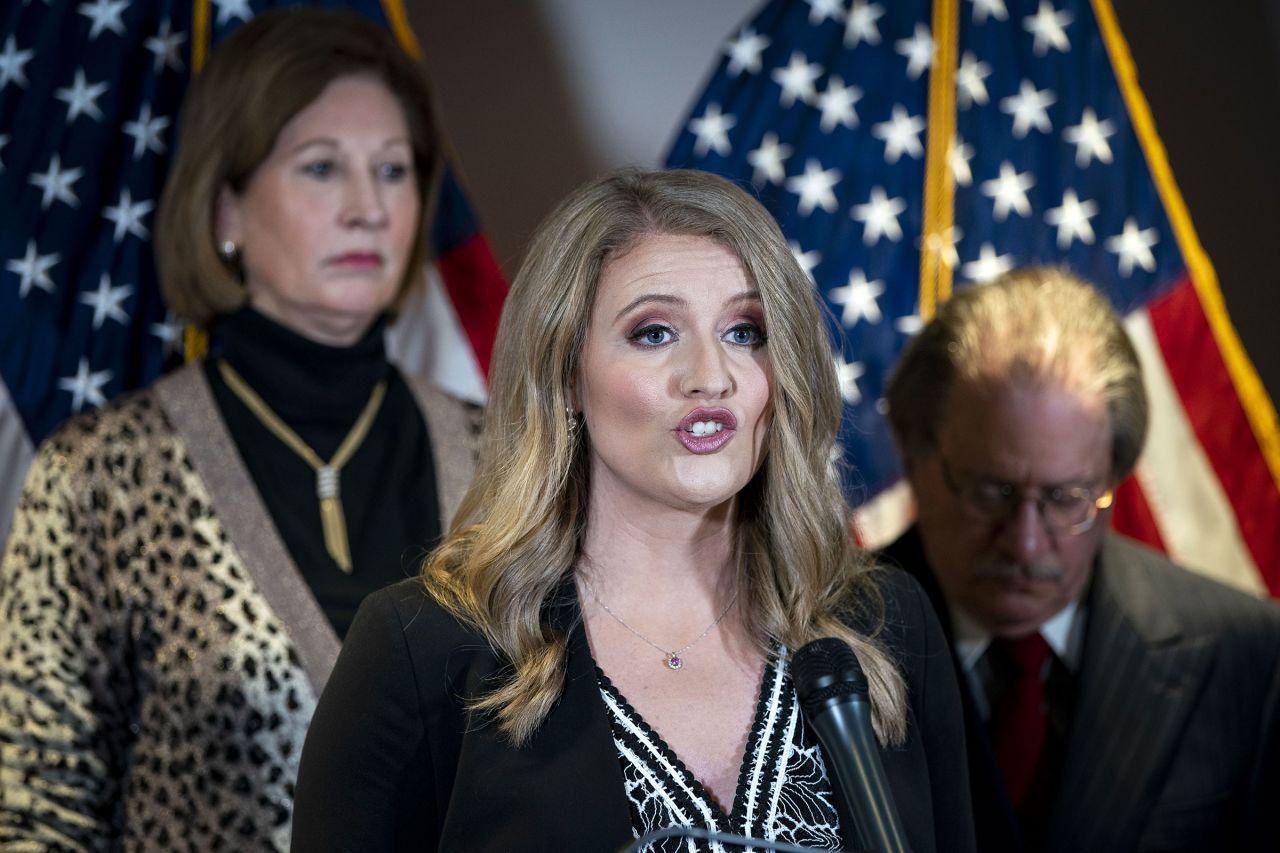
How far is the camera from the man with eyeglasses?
8.29 feet

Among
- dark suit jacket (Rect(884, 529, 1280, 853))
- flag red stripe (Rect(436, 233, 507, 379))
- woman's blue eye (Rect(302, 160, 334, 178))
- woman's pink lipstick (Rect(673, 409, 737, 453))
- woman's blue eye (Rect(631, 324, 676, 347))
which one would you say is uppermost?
woman's blue eye (Rect(302, 160, 334, 178))

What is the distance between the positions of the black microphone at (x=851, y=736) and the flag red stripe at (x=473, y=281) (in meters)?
2.04

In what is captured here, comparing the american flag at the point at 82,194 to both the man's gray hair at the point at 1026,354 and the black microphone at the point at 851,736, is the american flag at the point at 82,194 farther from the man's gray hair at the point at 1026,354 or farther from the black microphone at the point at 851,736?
the black microphone at the point at 851,736

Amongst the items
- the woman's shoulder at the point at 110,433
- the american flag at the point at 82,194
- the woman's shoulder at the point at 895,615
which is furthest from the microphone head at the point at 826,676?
the american flag at the point at 82,194

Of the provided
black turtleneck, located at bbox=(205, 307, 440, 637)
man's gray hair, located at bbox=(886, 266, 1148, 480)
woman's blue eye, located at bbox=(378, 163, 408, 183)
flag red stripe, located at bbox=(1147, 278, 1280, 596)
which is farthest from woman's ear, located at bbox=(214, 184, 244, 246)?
flag red stripe, located at bbox=(1147, 278, 1280, 596)

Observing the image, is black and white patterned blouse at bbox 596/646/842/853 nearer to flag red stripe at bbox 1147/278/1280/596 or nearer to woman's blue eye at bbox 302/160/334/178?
woman's blue eye at bbox 302/160/334/178

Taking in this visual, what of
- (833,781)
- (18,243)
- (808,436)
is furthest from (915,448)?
(18,243)

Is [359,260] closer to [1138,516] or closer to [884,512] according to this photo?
[884,512]

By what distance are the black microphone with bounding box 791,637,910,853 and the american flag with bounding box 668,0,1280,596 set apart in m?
2.11

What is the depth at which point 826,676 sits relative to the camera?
141 cm

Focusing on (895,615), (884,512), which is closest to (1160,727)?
(895,615)

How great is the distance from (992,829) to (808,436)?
2.88 ft

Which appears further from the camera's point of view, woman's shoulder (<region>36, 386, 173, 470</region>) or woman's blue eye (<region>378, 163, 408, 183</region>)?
woman's blue eye (<region>378, 163, 408, 183</region>)

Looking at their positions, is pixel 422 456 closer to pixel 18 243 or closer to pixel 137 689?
pixel 137 689
